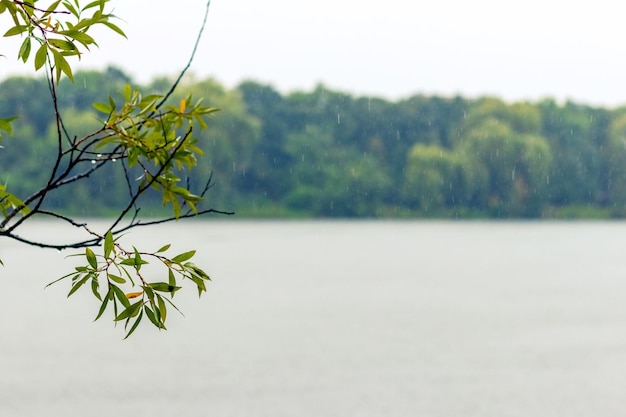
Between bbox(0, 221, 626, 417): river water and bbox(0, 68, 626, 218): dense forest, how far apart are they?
1170 inches

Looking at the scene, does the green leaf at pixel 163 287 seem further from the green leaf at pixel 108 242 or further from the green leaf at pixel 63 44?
the green leaf at pixel 63 44

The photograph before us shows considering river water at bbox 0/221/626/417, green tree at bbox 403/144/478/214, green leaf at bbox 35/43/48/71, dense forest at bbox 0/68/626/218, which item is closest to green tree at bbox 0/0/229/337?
green leaf at bbox 35/43/48/71

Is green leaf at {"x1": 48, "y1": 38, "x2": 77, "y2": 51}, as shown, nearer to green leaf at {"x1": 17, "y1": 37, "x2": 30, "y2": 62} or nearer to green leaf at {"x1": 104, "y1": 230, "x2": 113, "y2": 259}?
green leaf at {"x1": 17, "y1": 37, "x2": 30, "y2": 62}

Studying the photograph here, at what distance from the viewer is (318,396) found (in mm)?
9188

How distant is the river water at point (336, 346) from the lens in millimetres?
9016

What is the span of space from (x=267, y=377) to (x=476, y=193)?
47.8m

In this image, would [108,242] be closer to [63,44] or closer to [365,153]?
[63,44]

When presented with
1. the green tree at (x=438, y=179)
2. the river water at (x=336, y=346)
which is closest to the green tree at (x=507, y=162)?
the green tree at (x=438, y=179)

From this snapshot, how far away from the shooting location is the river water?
9.02m

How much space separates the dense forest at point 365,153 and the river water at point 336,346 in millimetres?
29718

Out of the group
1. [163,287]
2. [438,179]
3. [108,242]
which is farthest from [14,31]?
[438,179]

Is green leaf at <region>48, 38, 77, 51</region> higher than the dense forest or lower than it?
lower

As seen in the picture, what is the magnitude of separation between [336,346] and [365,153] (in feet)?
177

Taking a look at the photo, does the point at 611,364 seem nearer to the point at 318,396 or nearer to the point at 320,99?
the point at 318,396
